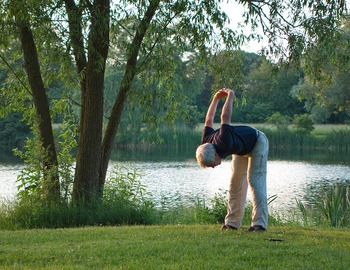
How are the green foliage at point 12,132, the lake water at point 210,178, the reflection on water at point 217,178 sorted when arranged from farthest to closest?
the green foliage at point 12,132 → the reflection on water at point 217,178 → the lake water at point 210,178

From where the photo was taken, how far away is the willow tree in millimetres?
10461

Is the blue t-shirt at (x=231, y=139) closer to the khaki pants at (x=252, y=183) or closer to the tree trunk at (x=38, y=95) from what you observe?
the khaki pants at (x=252, y=183)

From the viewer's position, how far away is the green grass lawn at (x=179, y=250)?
5699 millimetres

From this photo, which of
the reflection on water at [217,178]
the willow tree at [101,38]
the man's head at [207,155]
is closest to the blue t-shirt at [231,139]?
the man's head at [207,155]

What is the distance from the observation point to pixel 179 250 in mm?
6254

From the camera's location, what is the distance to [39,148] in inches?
449

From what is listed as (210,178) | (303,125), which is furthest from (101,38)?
(303,125)

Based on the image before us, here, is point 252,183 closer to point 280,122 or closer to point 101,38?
point 101,38

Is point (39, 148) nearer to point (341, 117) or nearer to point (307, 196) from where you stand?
point (307, 196)

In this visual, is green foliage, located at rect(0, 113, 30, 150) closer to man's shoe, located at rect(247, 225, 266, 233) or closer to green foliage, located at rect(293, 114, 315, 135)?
green foliage, located at rect(293, 114, 315, 135)

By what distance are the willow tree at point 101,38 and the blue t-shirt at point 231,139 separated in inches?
149

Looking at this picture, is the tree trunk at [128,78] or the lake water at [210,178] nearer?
the tree trunk at [128,78]

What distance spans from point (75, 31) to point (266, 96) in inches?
2052

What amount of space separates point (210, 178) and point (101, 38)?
14.6m
